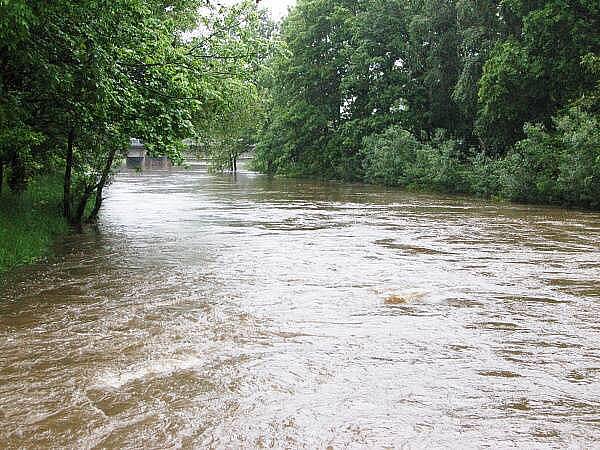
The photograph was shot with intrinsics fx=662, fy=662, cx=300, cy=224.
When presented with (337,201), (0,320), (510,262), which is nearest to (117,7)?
(0,320)

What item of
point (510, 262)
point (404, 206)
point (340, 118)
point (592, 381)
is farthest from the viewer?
point (340, 118)

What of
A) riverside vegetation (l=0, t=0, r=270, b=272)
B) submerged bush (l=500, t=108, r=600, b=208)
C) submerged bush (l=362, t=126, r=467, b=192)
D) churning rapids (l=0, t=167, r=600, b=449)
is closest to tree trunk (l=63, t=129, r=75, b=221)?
riverside vegetation (l=0, t=0, r=270, b=272)

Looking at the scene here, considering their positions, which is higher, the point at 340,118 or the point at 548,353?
the point at 340,118

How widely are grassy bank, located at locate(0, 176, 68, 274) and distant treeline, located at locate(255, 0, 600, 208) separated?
7.79 m

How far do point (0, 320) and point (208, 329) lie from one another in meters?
2.71

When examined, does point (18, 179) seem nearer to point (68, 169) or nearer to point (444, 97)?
point (68, 169)

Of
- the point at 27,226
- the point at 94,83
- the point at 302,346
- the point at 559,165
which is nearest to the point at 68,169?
the point at 27,226

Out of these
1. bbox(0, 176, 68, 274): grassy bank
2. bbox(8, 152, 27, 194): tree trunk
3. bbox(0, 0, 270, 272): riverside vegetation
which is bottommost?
bbox(0, 176, 68, 274): grassy bank

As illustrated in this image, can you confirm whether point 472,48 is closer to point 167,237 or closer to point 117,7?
point 167,237

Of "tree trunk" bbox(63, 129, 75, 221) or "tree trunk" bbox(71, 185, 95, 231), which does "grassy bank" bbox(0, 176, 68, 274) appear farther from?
"tree trunk" bbox(71, 185, 95, 231)

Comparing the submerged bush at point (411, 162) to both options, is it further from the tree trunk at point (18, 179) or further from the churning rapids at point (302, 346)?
the tree trunk at point (18, 179)

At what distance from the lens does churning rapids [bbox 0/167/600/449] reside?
5.26m

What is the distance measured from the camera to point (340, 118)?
1971 inches

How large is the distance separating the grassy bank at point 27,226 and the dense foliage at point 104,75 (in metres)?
1.01
